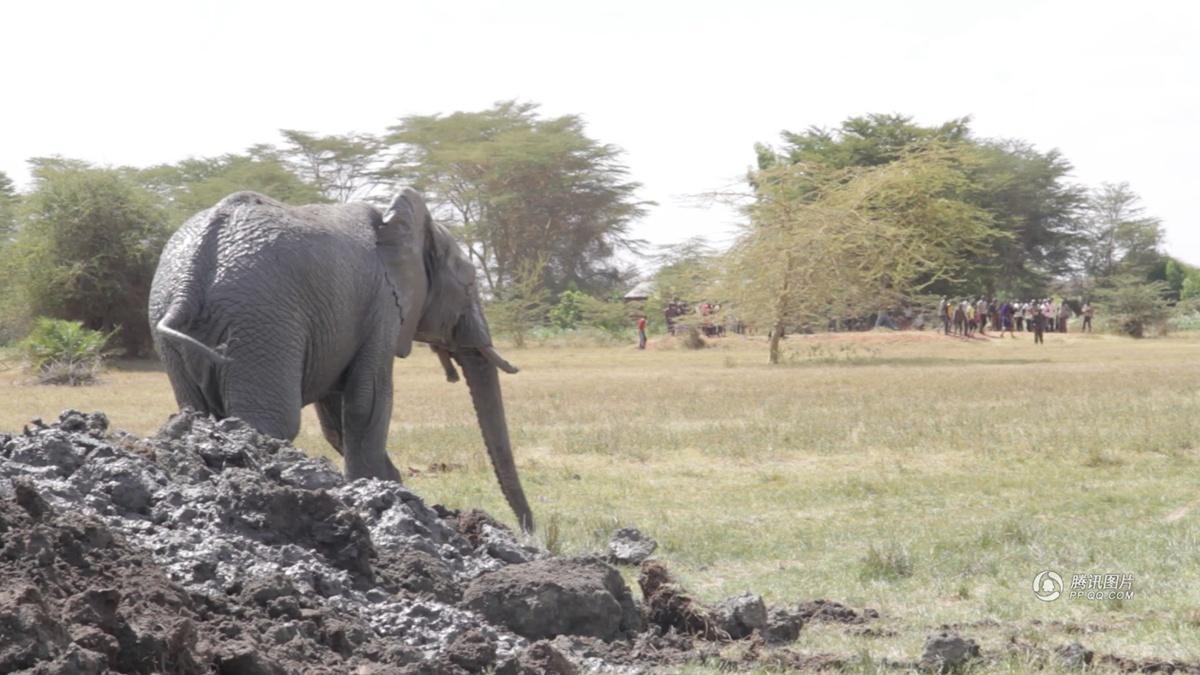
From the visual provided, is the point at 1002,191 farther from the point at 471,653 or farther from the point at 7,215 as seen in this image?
the point at 471,653

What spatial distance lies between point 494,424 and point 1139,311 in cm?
4310

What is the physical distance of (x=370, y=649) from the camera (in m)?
4.88

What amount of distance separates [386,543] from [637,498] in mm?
5195

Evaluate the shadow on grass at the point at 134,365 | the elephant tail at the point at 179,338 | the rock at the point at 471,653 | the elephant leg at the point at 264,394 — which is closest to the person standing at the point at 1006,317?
the shadow on grass at the point at 134,365

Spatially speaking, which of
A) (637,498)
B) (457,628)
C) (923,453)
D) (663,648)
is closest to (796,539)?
A: (637,498)

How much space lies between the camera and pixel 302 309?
7676 mm

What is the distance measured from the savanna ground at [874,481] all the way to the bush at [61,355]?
0.79 m

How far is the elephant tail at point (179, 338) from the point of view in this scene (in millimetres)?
6961

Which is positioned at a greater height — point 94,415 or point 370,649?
point 94,415

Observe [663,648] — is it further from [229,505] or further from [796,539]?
[796,539]

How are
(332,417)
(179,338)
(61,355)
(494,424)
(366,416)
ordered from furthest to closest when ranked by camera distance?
(61,355), (494,424), (332,417), (366,416), (179,338)

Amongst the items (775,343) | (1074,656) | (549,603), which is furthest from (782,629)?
(775,343)

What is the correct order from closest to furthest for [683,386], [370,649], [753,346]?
[370,649] → [683,386] → [753,346]

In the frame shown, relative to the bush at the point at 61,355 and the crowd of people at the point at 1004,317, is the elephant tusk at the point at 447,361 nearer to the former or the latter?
the bush at the point at 61,355
